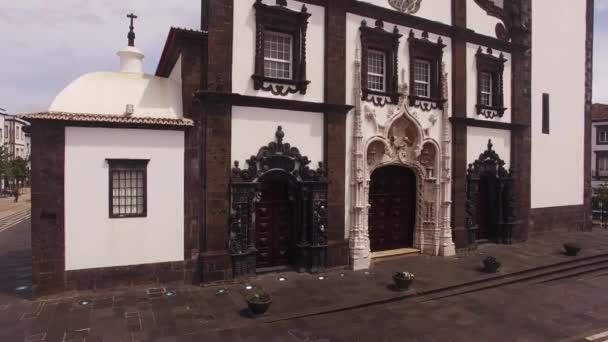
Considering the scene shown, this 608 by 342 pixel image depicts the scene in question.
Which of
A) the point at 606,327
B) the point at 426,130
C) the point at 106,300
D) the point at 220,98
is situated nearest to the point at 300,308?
the point at 106,300

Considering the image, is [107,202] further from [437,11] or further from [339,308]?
[437,11]

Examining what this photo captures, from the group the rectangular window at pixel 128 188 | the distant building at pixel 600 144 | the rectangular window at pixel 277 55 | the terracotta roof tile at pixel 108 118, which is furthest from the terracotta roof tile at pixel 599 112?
the rectangular window at pixel 128 188

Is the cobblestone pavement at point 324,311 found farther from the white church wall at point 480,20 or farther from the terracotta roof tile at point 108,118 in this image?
A: the white church wall at point 480,20

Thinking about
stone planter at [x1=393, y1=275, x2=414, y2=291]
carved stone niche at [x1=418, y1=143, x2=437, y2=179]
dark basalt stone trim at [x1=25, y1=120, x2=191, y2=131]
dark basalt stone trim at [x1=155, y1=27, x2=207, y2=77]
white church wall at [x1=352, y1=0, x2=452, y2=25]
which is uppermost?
white church wall at [x1=352, y1=0, x2=452, y2=25]

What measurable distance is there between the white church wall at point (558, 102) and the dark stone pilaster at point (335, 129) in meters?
11.5

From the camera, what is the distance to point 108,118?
10.3m

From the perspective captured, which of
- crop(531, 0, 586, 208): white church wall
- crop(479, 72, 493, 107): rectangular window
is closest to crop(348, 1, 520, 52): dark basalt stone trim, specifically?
crop(479, 72, 493, 107): rectangular window

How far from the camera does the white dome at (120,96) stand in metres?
10.6

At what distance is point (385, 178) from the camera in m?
15.2

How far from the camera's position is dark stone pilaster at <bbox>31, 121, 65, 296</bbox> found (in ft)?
Result: 32.4

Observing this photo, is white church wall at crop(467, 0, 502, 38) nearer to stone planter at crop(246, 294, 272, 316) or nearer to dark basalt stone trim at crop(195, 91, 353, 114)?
dark basalt stone trim at crop(195, 91, 353, 114)

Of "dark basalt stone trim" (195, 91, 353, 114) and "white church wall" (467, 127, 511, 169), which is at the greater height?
"dark basalt stone trim" (195, 91, 353, 114)

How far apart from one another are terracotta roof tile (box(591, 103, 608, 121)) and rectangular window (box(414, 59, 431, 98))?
36.0 m

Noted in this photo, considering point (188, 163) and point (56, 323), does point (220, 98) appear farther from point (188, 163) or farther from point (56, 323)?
point (56, 323)
